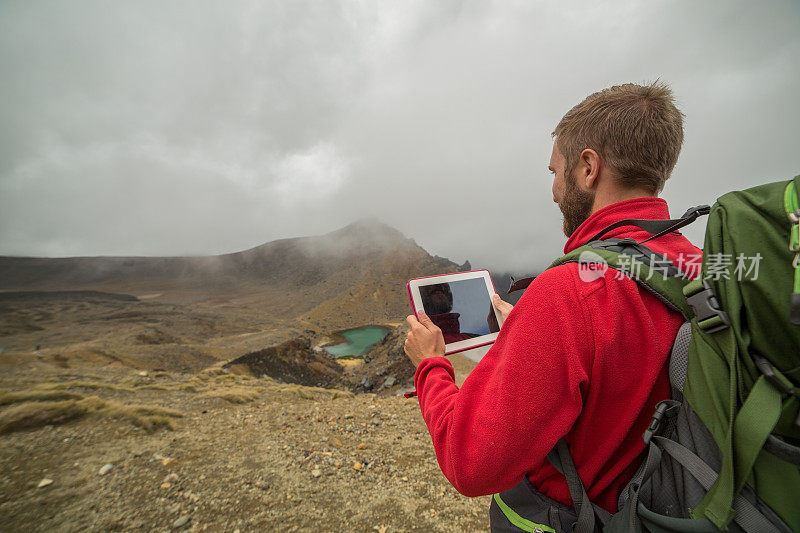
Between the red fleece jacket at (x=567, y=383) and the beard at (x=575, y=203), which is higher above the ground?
the beard at (x=575, y=203)

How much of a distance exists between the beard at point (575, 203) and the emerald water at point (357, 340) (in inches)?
1886

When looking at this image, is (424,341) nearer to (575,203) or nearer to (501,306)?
(501,306)

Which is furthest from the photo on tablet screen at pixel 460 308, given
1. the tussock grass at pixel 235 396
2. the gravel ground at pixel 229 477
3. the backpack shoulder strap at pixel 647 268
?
the tussock grass at pixel 235 396

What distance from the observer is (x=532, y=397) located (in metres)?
1.06

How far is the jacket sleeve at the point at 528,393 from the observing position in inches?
41.7

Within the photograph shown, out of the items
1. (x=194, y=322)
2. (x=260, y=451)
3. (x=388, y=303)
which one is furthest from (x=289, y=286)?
(x=260, y=451)

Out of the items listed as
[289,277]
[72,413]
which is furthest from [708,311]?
[289,277]

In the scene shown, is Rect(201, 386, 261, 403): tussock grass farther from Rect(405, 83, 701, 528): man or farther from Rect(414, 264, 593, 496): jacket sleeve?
Rect(414, 264, 593, 496): jacket sleeve

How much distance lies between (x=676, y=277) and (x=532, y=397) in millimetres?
664

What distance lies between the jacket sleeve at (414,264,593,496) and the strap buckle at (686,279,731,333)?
0.31 meters

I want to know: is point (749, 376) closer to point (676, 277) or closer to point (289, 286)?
point (676, 277)

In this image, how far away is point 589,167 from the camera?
1573 millimetres

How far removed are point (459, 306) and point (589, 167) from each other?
3.70ft

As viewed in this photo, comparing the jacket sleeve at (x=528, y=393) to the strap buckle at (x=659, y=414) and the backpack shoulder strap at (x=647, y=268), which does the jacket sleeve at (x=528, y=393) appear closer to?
the backpack shoulder strap at (x=647, y=268)
